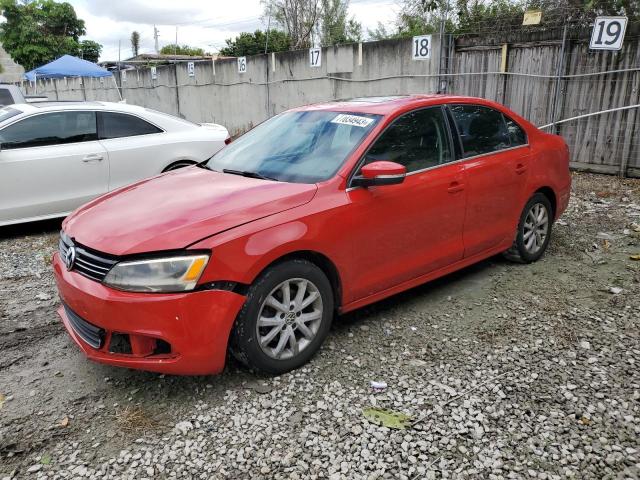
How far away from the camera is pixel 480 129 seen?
4406mm

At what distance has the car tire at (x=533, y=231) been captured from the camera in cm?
480

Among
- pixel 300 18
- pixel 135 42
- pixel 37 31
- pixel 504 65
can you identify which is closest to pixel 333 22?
pixel 300 18

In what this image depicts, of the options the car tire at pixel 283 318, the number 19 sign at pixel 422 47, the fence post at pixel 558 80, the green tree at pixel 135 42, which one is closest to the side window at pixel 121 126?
the car tire at pixel 283 318

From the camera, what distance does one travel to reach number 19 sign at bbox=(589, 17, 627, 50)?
746 cm

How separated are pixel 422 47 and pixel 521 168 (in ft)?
20.2

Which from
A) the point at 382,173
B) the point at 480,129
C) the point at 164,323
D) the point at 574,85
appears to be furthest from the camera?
the point at 574,85

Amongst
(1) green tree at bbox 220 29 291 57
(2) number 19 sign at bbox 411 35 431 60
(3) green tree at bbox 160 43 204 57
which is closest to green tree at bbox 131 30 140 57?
(3) green tree at bbox 160 43 204 57

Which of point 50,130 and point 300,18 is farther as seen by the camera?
point 300,18

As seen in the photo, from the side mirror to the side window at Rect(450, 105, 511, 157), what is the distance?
1.05 m

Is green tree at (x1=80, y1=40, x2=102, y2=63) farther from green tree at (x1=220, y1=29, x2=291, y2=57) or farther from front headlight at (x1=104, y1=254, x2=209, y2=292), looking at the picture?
front headlight at (x1=104, y1=254, x2=209, y2=292)

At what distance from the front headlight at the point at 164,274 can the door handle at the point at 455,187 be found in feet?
6.54

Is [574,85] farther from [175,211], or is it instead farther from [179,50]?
[179,50]

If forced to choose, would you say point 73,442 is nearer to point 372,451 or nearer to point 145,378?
point 145,378

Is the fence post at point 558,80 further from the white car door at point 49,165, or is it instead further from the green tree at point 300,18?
the green tree at point 300,18
